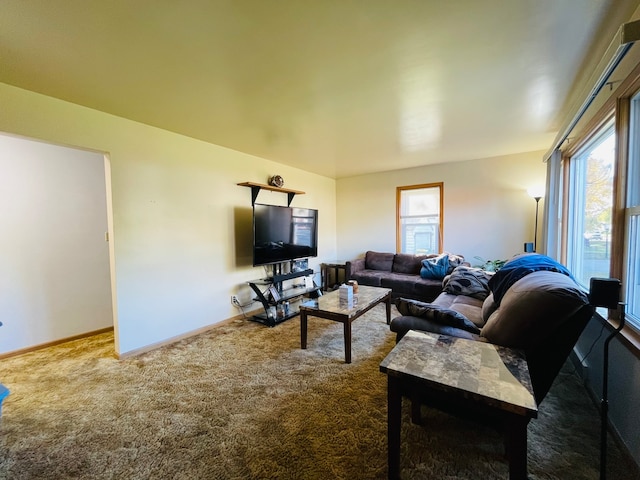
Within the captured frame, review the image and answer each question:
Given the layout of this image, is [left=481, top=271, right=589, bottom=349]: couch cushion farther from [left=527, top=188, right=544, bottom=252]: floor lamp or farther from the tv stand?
[left=527, top=188, right=544, bottom=252]: floor lamp

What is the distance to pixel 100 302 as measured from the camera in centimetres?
339

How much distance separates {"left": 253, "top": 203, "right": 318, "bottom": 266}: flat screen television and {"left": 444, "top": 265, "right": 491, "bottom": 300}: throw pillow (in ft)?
7.19

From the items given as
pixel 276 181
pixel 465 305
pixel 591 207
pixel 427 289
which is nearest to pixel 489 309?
pixel 465 305

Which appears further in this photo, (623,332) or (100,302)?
(100,302)

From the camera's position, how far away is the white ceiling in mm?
1368

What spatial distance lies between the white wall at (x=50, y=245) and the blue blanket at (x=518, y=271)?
14.4 feet

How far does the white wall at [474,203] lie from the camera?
4.17 meters

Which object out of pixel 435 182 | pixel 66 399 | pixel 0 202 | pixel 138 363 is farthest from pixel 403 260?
pixel 0 202

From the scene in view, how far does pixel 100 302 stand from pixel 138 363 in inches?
54.6

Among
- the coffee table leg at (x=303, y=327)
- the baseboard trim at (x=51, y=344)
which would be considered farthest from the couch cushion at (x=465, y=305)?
the baseboard trim at (x=51, y=344)

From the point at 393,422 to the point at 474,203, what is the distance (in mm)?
4221

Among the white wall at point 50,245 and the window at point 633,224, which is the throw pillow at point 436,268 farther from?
the white wall at point 50,245

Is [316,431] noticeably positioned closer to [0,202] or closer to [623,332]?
[623,332]

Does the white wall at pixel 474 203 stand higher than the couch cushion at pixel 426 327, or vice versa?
the white wall at pixel 474 203
